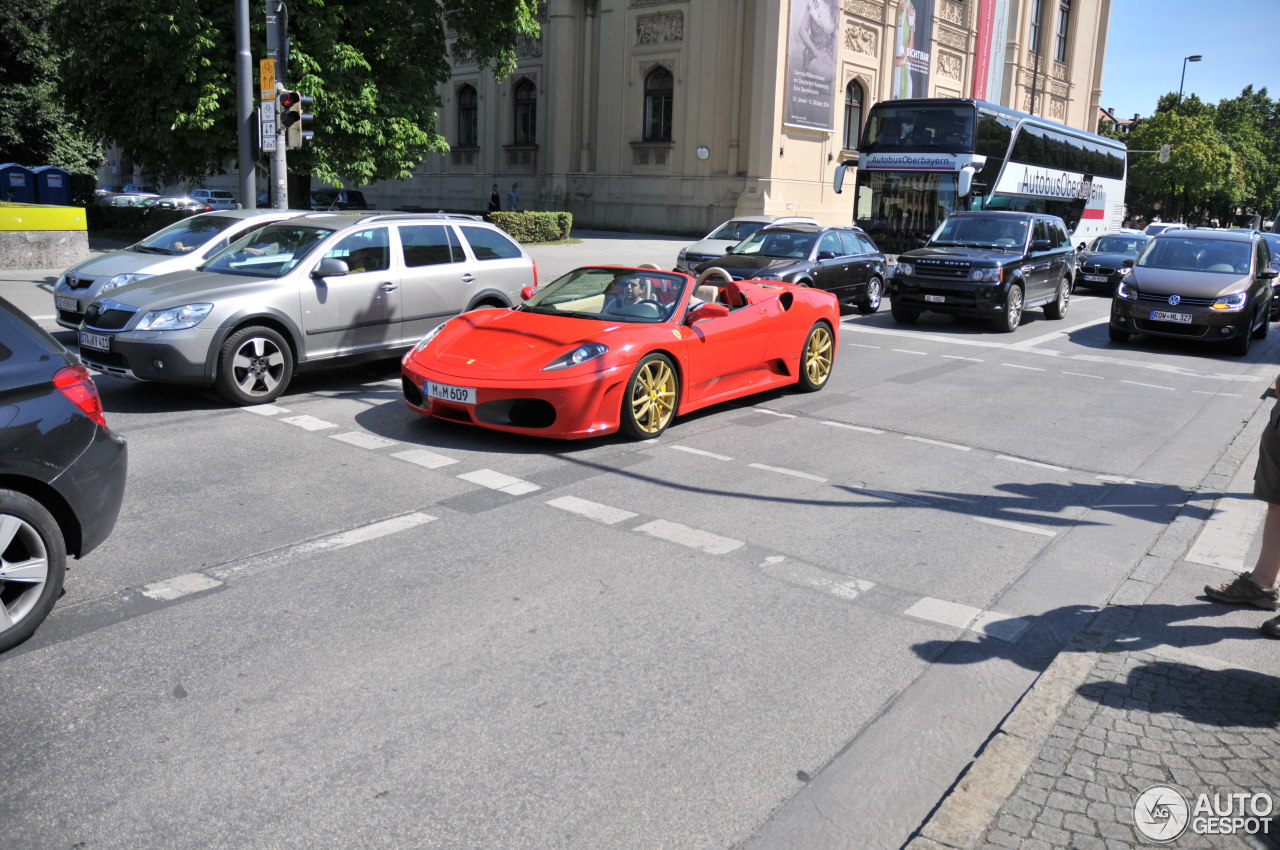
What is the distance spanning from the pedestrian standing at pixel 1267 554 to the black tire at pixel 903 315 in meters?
12.0

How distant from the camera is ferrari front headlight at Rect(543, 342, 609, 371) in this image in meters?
7.74

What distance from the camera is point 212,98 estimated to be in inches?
795

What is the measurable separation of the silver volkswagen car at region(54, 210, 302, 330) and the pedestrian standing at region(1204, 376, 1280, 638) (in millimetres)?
10793

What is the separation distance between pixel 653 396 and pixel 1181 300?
1043cm

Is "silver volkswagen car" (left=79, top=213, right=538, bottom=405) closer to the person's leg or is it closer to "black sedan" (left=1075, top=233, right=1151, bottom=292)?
the person's leg

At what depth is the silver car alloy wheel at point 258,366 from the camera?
912 cm

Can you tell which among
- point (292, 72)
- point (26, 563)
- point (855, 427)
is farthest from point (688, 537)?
point (292, 72)

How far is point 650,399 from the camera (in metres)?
8.24

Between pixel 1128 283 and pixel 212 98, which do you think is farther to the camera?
pixel 212 98

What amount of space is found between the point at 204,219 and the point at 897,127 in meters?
15.1

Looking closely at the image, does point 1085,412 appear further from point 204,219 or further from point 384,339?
point 204,219

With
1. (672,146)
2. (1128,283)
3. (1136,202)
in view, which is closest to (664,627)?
(1128,283)

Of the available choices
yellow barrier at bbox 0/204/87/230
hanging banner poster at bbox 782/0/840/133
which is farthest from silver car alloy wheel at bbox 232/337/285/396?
hanging banner poster at bbox 782/0/840/133

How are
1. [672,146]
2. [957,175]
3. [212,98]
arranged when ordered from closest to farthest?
1. [212,98]
2. [957,175]
3. [672,146]
